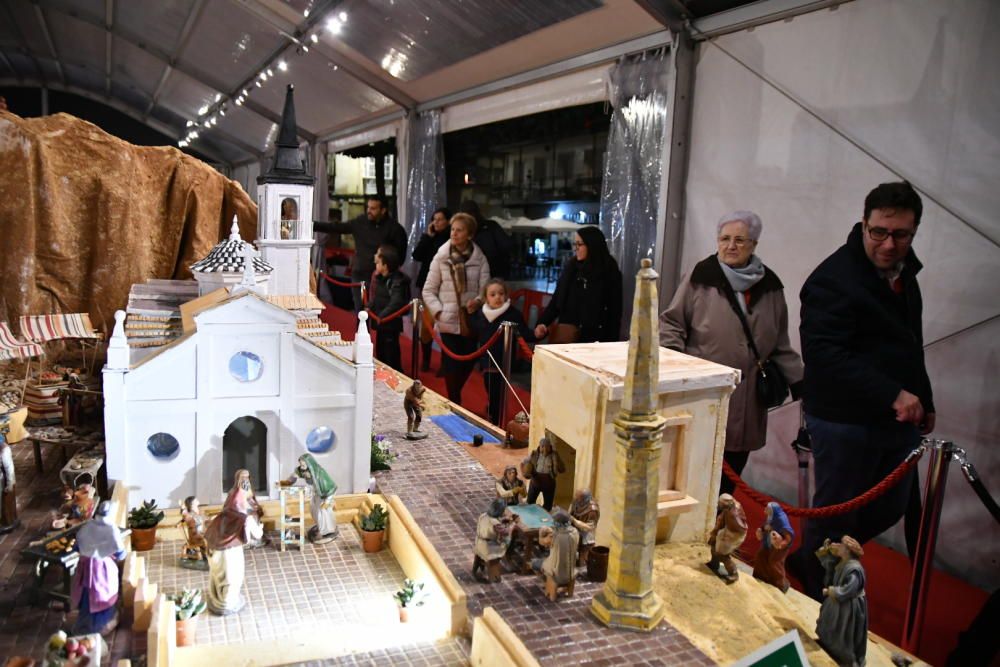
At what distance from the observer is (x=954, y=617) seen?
5.18 m

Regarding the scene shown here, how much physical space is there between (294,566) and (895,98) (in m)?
5.89

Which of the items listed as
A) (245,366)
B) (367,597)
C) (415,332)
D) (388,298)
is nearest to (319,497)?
(367,597)

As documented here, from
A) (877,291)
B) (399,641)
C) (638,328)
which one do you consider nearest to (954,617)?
(877,291)

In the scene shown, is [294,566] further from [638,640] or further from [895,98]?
[895,98]

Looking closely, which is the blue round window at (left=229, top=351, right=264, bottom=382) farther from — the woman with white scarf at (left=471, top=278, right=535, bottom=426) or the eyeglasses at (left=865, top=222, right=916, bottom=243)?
the eyeglasses at (left=865, top=222, right=916, bottom=243)

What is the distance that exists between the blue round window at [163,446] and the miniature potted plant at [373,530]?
5.05 ft

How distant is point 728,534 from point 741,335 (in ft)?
5.31

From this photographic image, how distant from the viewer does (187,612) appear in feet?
14.2

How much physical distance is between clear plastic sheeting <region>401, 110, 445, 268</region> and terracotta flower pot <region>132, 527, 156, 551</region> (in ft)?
29.4

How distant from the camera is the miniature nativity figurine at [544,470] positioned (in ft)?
17.6

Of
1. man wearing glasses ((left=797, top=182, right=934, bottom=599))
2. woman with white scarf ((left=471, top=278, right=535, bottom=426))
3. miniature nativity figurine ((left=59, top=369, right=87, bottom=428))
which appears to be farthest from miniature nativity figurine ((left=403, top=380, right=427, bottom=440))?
man wearing glasses ((left=797, top=182, right=934, bottom=599))

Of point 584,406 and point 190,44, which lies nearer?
point 584,406

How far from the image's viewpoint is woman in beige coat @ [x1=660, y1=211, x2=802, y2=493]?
18.5 ft

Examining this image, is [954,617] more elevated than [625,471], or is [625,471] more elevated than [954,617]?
[625,471]
